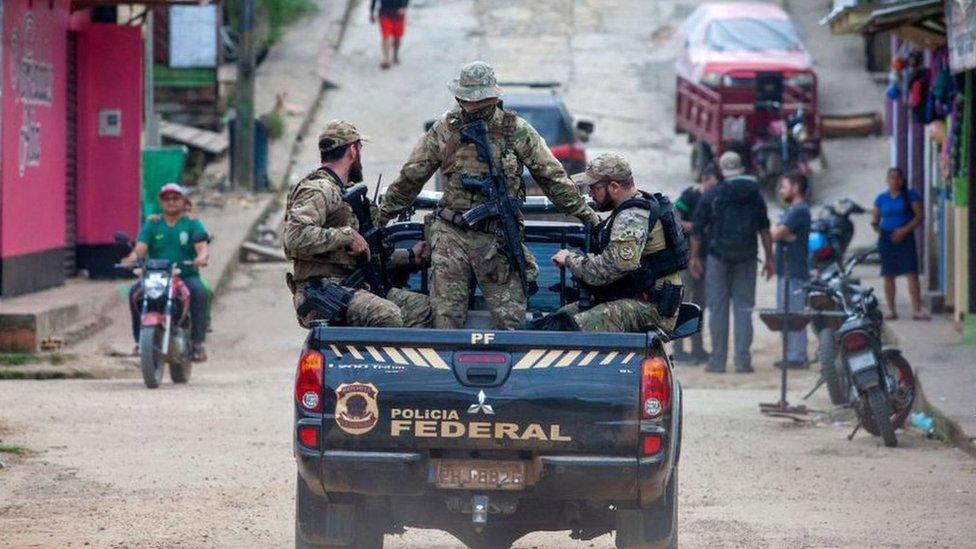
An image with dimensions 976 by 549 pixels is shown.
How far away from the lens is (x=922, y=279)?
20703 mm

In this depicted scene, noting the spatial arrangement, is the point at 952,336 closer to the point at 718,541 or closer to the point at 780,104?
the point at 718,541

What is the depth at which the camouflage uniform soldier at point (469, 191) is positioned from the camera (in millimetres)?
8352

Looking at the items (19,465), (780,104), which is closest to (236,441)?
(19,465)

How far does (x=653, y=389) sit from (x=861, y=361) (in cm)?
557

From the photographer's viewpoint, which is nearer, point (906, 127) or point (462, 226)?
point (462, 226)

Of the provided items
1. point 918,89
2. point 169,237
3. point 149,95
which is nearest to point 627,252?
point 169,237

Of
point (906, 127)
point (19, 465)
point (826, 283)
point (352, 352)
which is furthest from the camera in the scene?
point (906, 127)

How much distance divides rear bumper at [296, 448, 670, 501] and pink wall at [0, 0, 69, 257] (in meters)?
10.5

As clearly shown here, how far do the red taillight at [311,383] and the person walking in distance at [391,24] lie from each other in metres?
25.0

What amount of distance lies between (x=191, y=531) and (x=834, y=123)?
21091mm

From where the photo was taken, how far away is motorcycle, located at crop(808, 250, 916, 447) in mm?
12258

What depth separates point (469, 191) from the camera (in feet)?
27.5

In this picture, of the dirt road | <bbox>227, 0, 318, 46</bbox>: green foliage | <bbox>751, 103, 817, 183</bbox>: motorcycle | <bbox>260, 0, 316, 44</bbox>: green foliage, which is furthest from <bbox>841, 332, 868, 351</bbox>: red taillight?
<bbox>260, 0, 316, 44</bbox>: green foliage

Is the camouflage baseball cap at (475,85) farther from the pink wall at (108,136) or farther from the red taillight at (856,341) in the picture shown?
the pink wall at (108,136)
